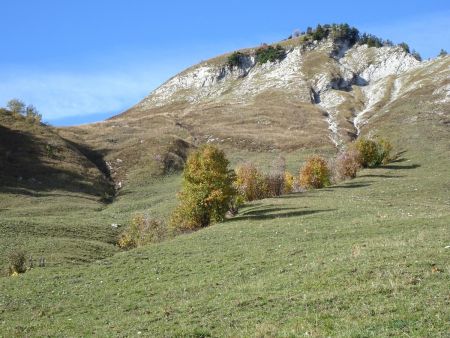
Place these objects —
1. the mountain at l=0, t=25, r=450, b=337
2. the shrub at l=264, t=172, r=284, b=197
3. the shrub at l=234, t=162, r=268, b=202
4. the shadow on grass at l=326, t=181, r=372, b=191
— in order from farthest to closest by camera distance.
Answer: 1. the shrub at l=264, t=172, r=284, b=197
2. the shadow on grass at l=326, t=181, r=372, b=191
3. the shrub at l=234, t=162, r=268, b=202
4. the mountain at l=0, t=25, r=450, b=337

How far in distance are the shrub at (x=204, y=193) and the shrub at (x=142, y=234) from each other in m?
2.83

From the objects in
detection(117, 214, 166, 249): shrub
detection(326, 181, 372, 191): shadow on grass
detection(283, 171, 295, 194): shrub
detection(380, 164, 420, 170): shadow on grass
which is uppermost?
detection(380, 164, 420, 170): shadow on grass

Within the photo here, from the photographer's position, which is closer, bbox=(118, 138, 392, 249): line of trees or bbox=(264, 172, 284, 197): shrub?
bbox=(118, 138, 392, 249): line of trees

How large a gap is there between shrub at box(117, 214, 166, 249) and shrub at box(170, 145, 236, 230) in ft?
9.30

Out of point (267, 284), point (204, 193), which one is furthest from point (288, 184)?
point (267, 284)

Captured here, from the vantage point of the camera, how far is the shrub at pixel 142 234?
184 feet

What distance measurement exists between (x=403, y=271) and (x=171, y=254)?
20.6 meters

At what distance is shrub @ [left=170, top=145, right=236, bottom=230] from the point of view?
53938 millimetres

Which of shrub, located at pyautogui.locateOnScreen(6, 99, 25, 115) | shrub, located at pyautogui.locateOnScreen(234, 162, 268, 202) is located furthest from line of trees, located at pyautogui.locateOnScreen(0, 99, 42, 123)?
shrub, located at pyautogui.locateOnScreen(234, 162, 268, 202)

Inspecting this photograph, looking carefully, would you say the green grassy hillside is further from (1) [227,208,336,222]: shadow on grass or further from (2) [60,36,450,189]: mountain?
(2) [60,36,450,189]: mountain

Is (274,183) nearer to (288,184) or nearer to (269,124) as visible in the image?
(288,184)

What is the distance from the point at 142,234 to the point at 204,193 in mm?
9387

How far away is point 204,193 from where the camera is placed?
53.8 meters

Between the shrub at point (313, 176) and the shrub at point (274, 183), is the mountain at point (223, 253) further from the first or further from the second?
the shrub at point (274, 183)
